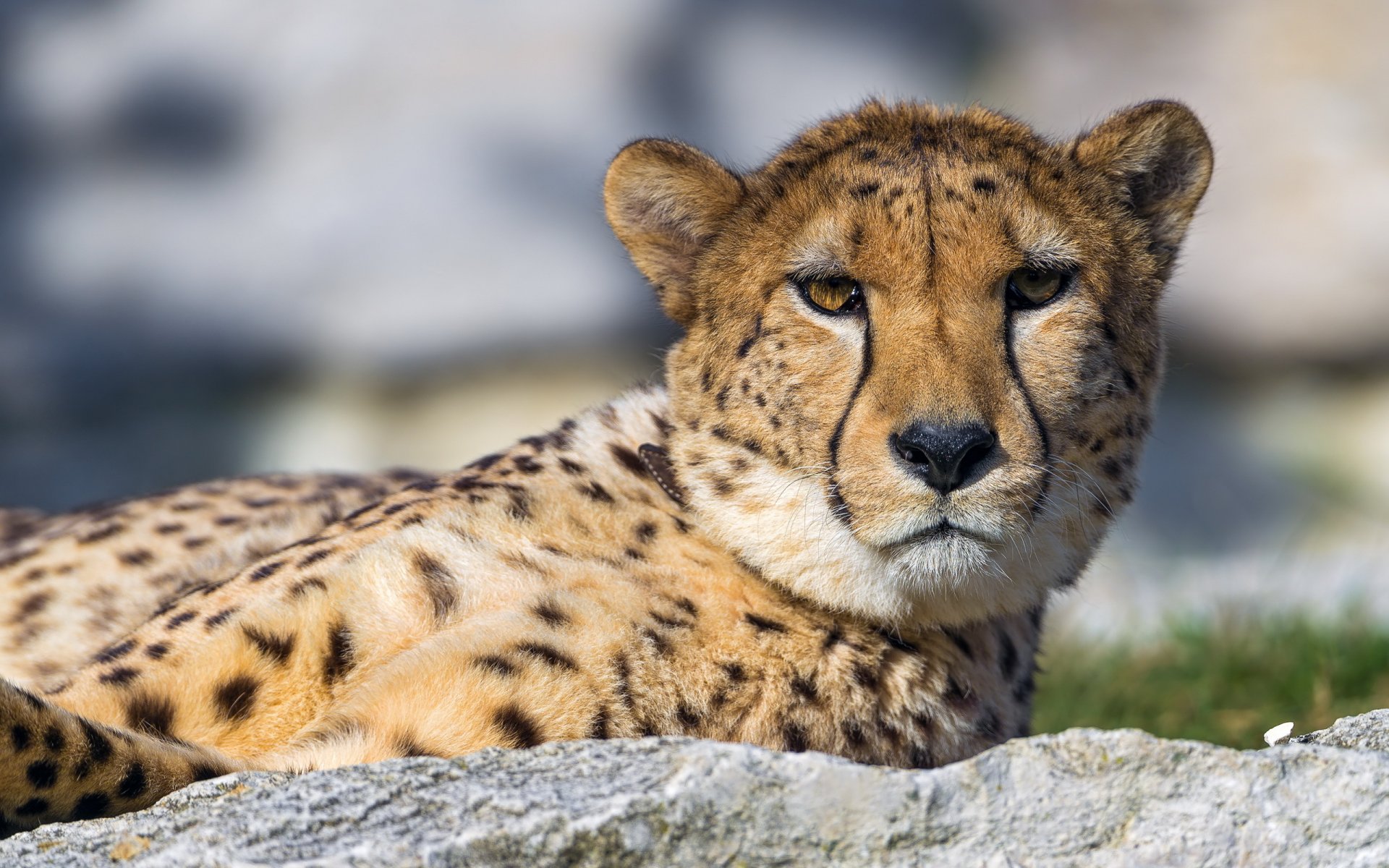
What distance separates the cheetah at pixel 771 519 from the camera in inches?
97.8

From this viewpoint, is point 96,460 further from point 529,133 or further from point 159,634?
point 159,634

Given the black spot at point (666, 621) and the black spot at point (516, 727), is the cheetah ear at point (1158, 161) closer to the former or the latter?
the black spot at point (666, 621)

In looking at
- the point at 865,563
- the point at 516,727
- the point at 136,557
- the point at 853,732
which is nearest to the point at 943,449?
the point at 865,563

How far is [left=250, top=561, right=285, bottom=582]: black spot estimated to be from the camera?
2846 millimetres

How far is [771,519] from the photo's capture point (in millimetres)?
2766

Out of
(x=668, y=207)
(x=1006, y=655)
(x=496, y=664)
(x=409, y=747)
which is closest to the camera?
(x=409, y=747)

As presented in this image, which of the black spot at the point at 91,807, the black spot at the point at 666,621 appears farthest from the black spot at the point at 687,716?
the black spot at the point at 91,807

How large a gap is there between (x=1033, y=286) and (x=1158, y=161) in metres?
0.58

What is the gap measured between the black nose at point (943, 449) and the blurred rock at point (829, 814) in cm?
55

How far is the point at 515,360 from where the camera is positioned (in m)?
7.41

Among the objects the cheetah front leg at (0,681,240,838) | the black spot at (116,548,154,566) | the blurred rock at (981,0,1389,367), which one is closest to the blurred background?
the blurred rock at (981,0,1389,367)

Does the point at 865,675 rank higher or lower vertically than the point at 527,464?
lower

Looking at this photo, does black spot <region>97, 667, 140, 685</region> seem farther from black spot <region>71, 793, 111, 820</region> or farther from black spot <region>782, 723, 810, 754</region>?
black spot <region>782, 723, 810, 754</region>

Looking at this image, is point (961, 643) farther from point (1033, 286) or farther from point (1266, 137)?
point (1266, 137)
